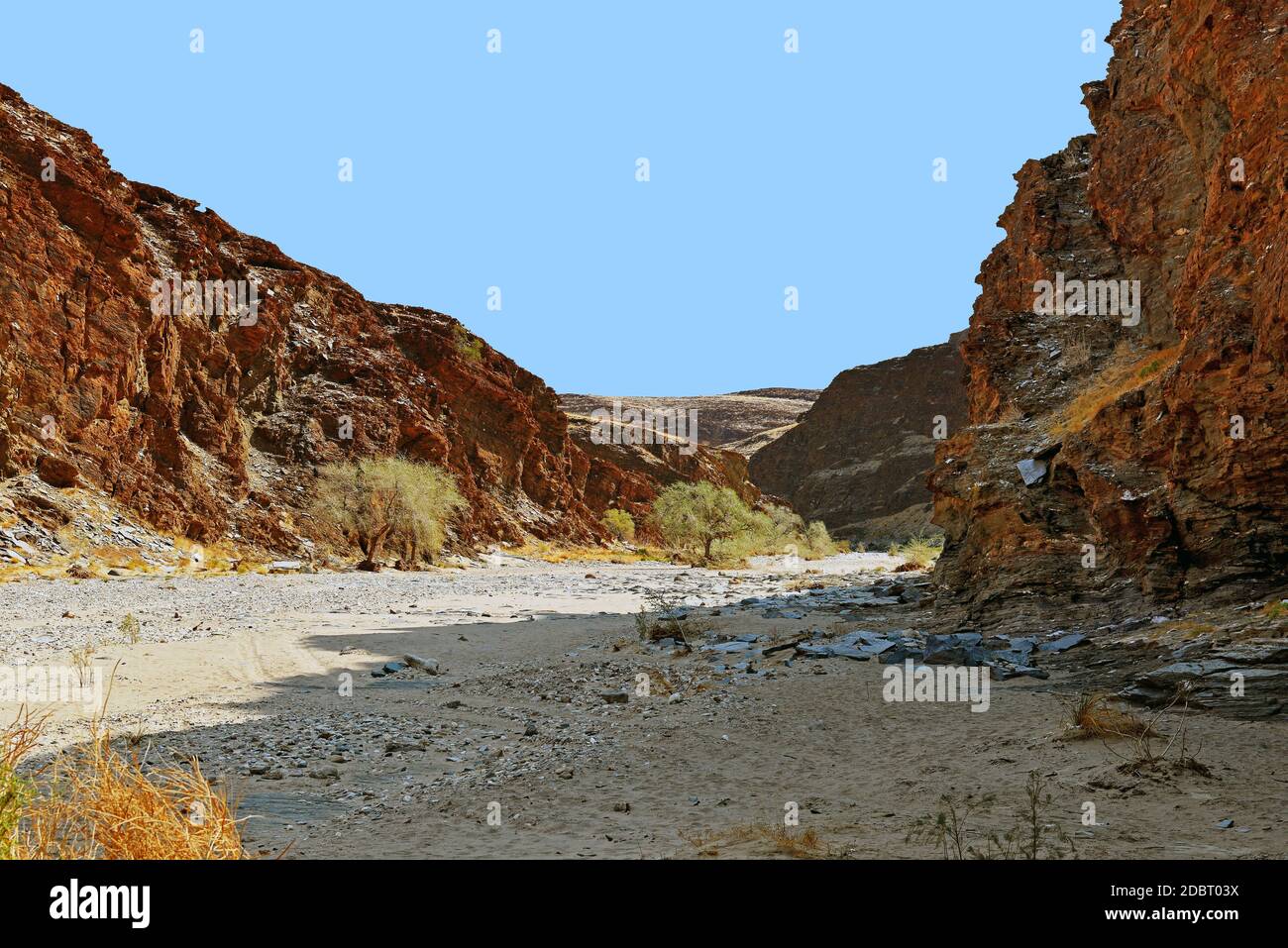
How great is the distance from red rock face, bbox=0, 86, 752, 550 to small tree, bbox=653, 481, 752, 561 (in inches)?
517

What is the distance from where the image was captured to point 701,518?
179 ft

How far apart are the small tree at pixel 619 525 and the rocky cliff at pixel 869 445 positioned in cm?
5361

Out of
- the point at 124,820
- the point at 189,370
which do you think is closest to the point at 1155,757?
the point at 124,820

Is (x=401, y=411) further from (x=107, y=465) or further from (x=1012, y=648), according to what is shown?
(x=1012, y=648)

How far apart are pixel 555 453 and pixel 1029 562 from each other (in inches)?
2516

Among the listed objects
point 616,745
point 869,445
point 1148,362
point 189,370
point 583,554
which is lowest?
point 583,554

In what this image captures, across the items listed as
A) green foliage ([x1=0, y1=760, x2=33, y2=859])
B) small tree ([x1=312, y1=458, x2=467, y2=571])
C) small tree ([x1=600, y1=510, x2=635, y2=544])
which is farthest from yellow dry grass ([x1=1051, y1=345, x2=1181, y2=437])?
small tree ([x1=600, y1=510, x2=635, y2=544])

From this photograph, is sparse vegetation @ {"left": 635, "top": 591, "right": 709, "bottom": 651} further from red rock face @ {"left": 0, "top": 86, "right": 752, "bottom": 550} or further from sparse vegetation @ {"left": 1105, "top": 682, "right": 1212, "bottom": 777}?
red rock face @ {"left": 0, "top": 86, "right": 752, "bottom": 550}

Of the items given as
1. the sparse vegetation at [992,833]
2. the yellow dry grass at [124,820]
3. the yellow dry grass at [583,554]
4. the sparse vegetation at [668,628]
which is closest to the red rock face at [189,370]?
the yellow dry grass at [583,554]

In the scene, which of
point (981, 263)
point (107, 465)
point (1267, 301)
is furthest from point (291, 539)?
point (1267, 301)

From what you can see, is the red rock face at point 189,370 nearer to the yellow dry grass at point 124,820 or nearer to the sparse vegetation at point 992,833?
the yellow dry grass at point 124,820

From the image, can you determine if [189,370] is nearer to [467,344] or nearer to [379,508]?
[379,508]

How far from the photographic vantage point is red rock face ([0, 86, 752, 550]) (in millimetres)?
35562

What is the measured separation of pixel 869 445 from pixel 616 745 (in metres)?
139
